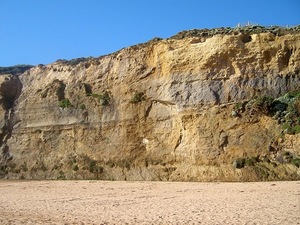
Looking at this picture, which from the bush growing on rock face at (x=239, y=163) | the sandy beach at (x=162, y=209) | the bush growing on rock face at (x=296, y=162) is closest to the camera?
the sandy beach at (x=162, y=209)

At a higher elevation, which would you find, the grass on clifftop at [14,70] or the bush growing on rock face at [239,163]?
the grass on clifftop at [14,70]

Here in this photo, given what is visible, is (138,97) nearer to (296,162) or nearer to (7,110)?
(296,162)

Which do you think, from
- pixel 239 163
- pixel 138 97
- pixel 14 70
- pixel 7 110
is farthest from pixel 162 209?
pixel 14 70

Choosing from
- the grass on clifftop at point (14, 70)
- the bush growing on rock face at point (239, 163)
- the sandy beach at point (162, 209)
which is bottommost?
the sandy beach at point (162, 209)

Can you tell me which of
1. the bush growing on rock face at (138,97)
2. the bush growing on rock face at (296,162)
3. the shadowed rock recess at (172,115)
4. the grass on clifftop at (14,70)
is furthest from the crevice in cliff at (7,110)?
the bush growing on rock face at (296,162)

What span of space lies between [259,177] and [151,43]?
13.3 meters

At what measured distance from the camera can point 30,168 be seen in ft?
96.4

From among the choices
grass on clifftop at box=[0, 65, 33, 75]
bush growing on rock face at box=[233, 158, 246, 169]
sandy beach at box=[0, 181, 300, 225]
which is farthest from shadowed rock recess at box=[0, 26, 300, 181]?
sandy beach at box=[0, 181, 300, 225]

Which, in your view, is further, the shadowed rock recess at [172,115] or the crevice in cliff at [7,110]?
the crevice in cliff at [7,110]

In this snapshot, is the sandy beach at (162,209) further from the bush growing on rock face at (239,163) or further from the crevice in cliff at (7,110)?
the crevice in cliff at (7,110)

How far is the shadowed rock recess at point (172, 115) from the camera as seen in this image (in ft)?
71.8

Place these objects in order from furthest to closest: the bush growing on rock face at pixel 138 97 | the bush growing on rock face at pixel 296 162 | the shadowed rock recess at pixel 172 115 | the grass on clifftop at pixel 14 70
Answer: the grass on clifftop at pixel 14 70 → the bush growing on rock face at pixel 138 97 → the shadowed rock recess at pixel 172 115 → the bush growing on rock face at pixel 296 162

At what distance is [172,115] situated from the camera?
2548 cm

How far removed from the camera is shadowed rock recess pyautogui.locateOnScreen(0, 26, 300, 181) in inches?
861
